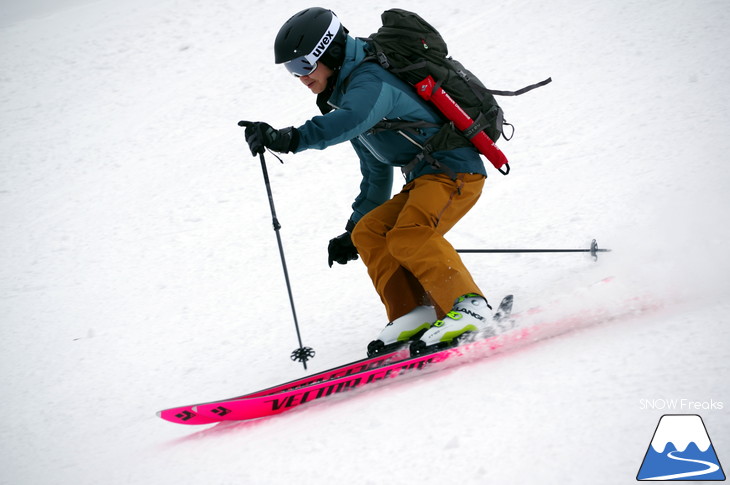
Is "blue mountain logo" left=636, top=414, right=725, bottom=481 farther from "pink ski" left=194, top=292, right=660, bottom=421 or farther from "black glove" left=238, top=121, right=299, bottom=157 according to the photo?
"black glove" left=238, top=121, right=299, bottom=157

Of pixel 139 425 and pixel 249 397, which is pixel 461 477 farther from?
pixel 139 425

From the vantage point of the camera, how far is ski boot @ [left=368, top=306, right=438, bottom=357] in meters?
4.75

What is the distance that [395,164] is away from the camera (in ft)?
15.6

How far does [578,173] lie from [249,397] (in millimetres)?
5012

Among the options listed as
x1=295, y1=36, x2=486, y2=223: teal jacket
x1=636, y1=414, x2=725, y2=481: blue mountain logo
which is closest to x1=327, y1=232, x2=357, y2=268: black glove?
x1=295, y1=36, x2=486, y2=223: teal jacket

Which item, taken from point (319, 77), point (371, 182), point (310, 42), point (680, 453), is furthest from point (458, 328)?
point (310, 42)

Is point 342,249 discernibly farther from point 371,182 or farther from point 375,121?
point 375,121

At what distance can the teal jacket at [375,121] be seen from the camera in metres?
3.98

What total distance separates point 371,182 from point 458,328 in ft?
4.80

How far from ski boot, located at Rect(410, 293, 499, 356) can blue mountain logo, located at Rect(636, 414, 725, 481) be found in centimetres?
146

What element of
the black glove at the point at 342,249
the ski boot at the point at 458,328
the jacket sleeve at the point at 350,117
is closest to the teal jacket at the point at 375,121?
the jacket sleeve at the point at 350,117

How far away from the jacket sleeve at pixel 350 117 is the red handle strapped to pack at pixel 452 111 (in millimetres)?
349

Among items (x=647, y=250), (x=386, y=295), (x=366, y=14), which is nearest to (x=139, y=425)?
(x=386, y=295)

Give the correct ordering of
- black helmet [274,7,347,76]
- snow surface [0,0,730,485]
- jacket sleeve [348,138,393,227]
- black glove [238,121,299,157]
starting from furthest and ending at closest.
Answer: jacket sleeve [348,138,393,227]
black helmet [274,7,347,76]
black glove [238,121,299,157]
snow surface [0,0,730,485]
